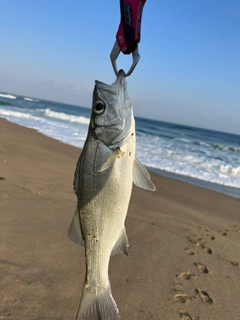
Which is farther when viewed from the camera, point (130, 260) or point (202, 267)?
point (202, 267)

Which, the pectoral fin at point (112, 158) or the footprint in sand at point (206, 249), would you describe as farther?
the footprint in sand at point (206, 249)

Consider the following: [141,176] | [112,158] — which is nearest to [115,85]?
[112,158]

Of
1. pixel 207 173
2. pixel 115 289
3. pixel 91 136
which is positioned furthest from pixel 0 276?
pixel 207 173

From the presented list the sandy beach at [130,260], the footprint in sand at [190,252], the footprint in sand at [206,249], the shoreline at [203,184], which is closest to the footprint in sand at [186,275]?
the sandy beach at [130,260]

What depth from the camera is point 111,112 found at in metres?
2.19

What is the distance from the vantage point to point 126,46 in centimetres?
212

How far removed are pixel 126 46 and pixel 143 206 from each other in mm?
5030

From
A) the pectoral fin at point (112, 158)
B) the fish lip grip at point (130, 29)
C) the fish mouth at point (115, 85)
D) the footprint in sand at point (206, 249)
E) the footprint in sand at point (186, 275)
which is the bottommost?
the footprint in sand at point (186, 275)

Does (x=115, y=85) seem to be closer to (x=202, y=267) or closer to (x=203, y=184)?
(x=202, y=267)

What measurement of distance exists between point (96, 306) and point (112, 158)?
1.04 m

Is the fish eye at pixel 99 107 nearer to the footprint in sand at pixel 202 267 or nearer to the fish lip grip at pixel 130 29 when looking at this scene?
the fish lip grip at pixel 130 29

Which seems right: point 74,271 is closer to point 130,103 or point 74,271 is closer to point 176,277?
point 176,277

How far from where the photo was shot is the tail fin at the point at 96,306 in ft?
6.95

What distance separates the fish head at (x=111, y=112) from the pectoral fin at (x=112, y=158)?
7 centimetres
